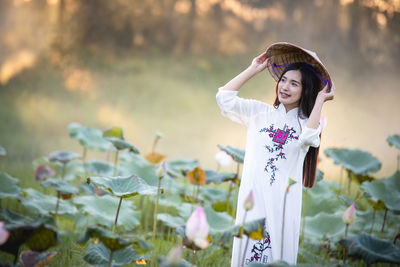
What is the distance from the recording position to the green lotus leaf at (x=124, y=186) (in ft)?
4.17

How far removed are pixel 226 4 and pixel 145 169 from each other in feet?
11.4

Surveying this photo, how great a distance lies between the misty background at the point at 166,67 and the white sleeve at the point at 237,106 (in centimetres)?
270

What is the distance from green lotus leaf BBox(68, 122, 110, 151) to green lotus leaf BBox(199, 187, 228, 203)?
805 mm

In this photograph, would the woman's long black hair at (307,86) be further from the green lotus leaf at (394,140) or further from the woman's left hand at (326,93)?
the green lotus leaf at (394,140)

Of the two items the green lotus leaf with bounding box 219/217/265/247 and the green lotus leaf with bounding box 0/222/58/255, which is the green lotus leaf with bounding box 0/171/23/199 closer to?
the green lotus leaf with bounding box 0/222/58/255

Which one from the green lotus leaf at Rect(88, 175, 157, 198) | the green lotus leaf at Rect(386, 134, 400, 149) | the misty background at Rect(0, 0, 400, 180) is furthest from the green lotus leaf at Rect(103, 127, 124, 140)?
the misty background at Rect(0, 0, 400, 180)

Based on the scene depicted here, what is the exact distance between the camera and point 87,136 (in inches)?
110

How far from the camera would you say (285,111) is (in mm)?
1399

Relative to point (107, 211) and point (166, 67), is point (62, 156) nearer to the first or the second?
point (107, 211)

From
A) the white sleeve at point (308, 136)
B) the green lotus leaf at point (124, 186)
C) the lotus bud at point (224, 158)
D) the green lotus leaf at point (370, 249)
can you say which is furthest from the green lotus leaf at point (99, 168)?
the green lotus leaf at point (370, 249)

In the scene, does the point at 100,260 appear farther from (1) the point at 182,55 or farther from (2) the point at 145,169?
(1) the point at 182,55

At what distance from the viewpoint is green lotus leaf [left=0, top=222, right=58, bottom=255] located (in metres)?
1.06

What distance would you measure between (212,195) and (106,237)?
4.93 ft

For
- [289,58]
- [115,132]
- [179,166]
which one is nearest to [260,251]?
[289,58]
